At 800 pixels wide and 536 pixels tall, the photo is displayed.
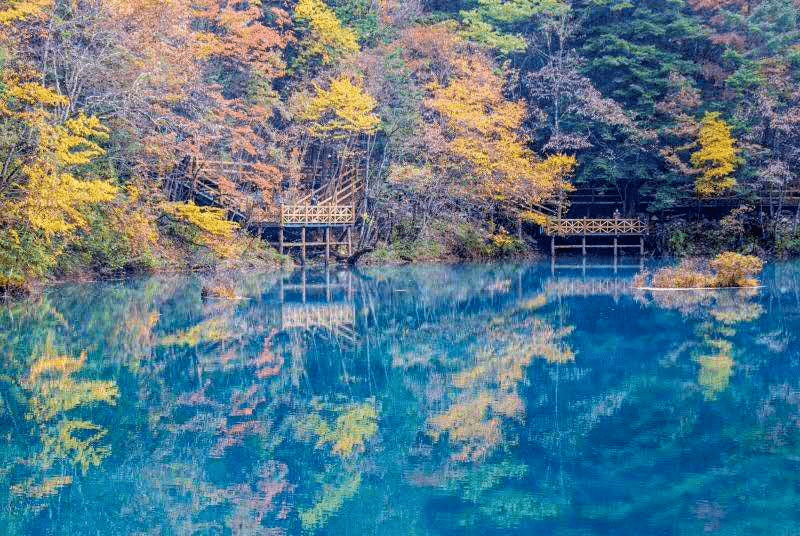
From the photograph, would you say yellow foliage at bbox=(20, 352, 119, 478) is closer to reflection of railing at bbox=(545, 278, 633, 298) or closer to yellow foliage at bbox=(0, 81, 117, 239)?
yellow foliage at bbox=(0, 81, 117, 239)

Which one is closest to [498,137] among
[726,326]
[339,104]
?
[339,104]

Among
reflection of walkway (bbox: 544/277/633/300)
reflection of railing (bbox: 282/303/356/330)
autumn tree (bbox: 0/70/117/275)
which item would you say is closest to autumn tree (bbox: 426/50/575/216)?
reflection of walkway (bbox: 544/277/633/300)

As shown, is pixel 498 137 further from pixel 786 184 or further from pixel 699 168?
pixel 786 184

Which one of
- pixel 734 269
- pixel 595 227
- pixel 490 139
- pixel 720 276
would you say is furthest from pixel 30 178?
pixel 595 227

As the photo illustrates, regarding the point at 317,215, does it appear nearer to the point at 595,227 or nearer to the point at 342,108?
the point at 342,108

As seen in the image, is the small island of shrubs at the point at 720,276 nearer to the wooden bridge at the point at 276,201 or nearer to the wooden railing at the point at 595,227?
the wooden bridge at the point at 276,201

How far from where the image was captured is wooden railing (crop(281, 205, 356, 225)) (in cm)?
3425

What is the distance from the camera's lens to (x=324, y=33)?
37.3m

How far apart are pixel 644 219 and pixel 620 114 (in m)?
4.59

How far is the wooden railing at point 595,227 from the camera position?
39.5 m

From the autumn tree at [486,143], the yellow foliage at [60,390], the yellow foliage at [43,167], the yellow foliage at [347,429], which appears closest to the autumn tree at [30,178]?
the yellow foliage at [43,167]

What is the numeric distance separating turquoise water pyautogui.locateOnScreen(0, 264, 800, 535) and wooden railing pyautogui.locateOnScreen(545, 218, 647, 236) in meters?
18.7

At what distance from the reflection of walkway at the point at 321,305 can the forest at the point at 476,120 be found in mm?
4254

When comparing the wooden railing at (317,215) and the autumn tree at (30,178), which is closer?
the autumn tree at (30,178)
